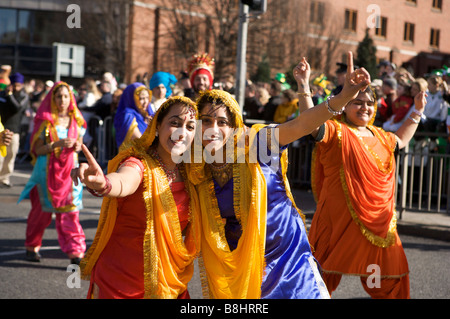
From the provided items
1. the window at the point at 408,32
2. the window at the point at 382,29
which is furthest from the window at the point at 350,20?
the window at the point at 408,32

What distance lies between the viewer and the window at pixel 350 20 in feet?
122

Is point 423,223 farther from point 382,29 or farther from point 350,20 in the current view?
point 382,29

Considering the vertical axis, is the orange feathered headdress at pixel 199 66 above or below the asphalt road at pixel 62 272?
above

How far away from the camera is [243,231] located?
11.2 feet

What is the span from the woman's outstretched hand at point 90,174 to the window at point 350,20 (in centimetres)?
3585

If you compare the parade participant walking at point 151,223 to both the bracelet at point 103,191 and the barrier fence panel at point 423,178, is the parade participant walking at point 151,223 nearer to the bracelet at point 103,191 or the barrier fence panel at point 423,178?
the bracelet at point 103,191

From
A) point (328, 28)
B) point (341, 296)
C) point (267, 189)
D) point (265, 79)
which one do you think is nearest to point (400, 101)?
point (341, 296)

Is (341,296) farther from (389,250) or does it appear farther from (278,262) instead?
(278,262)

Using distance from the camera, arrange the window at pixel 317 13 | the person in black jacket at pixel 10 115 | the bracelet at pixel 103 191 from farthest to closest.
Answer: the window at pixel 317 13 → the person in black jacket at pixel 10 115 → the bracelet at pixel 103 191

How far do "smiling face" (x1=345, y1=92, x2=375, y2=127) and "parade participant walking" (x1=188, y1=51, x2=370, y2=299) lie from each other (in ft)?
4.46

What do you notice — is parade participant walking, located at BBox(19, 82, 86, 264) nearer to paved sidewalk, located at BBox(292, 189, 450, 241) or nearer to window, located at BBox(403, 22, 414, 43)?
paved sidewalk, located at BBox(292, 189, 450, 241)

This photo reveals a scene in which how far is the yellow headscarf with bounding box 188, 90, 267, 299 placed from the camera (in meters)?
3.37

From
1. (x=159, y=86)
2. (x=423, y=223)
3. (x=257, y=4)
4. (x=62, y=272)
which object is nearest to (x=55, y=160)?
(x=62, y=272)

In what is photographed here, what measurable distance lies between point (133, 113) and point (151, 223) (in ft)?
13.5
